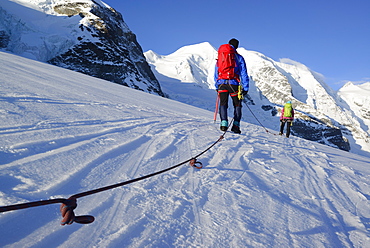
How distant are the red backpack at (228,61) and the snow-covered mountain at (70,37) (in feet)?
140

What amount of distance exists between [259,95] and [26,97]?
529 feet

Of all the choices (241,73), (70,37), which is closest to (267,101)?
(70,37)

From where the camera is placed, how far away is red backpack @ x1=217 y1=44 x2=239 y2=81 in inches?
186

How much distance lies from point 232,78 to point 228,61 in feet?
1.29

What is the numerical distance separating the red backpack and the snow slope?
2.44 m

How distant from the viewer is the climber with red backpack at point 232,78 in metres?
4.73

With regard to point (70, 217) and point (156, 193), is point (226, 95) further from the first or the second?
point (70, 217)

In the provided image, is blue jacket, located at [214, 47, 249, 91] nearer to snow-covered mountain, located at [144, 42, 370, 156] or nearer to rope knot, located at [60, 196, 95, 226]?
rope knot, located at [60, 196, 95, 226]

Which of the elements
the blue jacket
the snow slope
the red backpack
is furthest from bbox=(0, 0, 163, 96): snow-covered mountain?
the snow slope

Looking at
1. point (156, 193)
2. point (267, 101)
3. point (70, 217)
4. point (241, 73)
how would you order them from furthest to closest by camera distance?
point (267, 101), point (241, 73), point (156, 193), point (70, 217)

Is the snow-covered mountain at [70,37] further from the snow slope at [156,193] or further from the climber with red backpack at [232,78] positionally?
the snow slope at [156,193]

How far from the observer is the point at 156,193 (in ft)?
5.06

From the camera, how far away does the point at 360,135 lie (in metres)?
166

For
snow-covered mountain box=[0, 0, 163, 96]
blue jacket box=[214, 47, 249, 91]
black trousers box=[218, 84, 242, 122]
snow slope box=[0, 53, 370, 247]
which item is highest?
snow-covered mountain box=[0, 0, 163, 96]
